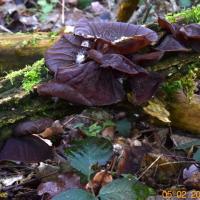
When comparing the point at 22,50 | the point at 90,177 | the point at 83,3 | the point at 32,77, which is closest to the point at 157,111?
the point at 90,177

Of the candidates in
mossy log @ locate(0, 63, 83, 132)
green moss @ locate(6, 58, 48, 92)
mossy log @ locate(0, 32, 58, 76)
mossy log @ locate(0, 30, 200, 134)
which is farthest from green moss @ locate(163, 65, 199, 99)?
mossy log @ locate(0, 32, 58, 76)

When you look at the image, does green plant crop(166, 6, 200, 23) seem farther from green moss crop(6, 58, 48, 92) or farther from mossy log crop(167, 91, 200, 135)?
green moss crop(6, 58, 48, 92)

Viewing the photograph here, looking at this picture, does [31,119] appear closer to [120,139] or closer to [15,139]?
[15,139]

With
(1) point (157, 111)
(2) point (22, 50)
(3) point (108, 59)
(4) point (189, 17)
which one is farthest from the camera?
(2) point (22, 50)

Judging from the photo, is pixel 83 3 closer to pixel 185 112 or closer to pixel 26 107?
pixel 185 112

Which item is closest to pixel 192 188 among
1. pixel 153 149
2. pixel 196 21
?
pixel 153 149
